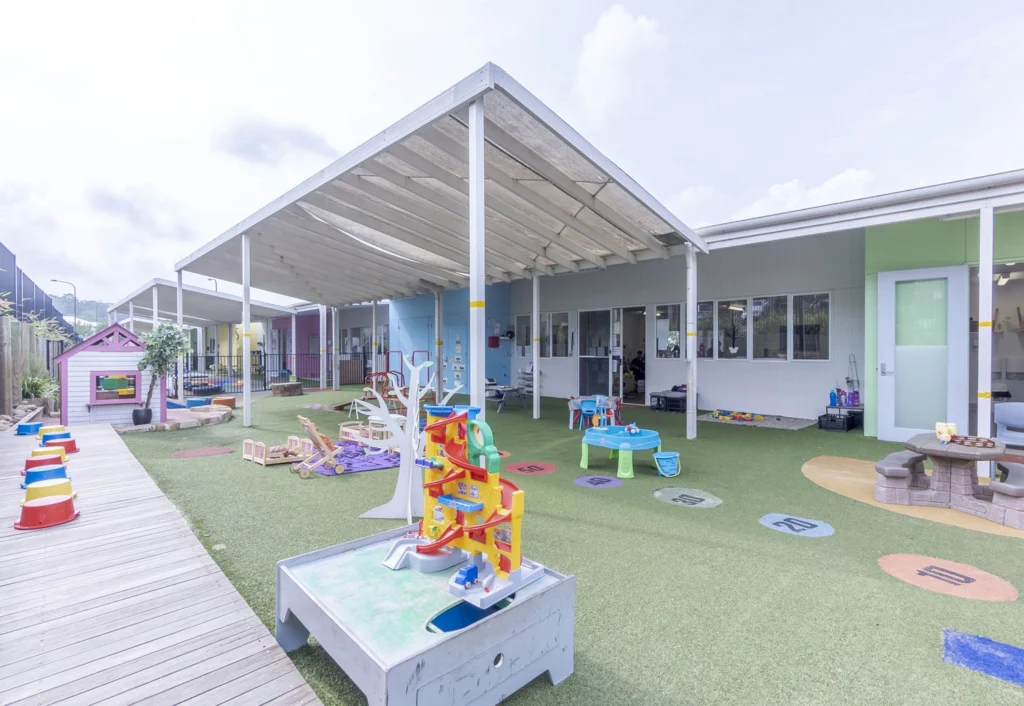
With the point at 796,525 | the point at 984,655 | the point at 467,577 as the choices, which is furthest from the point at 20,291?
the point at 984,655

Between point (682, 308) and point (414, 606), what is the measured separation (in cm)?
1022

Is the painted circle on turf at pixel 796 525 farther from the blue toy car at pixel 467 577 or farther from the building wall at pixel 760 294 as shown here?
the building wall at pixel 760 294

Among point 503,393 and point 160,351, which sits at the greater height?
point 160,351

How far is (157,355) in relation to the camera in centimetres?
929

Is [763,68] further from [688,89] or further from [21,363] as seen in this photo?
[21,363]

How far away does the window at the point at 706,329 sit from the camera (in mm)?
10797

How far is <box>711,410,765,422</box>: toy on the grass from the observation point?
9672mm

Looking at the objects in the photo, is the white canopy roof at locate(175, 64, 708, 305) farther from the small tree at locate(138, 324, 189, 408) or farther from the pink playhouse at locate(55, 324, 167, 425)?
the pink playhouse at locate(55, 324, 167, 425)

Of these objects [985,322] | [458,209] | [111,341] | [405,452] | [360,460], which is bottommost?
[360,460]

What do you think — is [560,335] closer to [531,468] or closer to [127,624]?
[531,468]

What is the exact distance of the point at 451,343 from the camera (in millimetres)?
15867

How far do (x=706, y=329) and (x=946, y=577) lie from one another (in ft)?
26.9

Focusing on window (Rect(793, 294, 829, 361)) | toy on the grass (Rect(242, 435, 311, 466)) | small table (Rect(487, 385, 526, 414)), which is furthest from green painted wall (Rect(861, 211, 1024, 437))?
toy on the grass (Rect(242, 435, 311, 466))

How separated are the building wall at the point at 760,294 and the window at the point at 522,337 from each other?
6.26 ft
